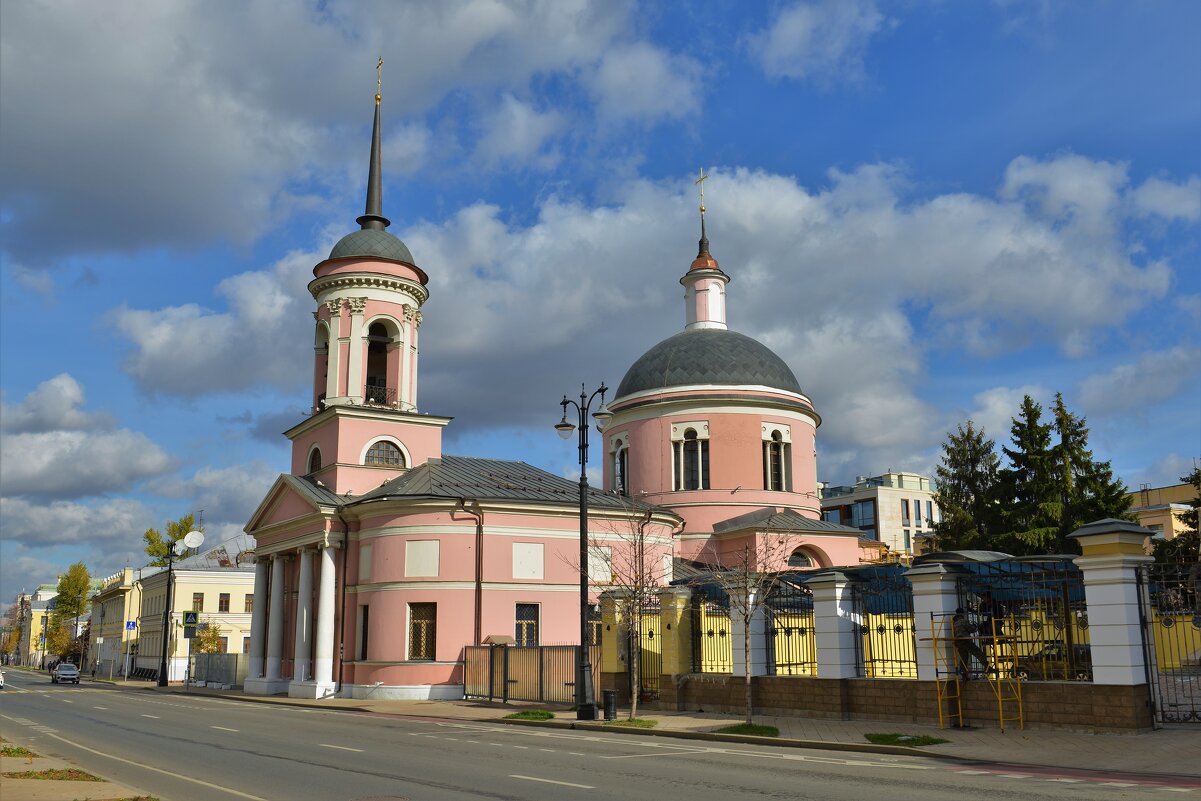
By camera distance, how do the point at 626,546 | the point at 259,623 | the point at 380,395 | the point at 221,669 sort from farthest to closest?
the point at 221,669 → the point at 259,623 → the point at 380,395 → the point at 626,546

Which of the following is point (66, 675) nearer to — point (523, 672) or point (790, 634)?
point (523, 672)

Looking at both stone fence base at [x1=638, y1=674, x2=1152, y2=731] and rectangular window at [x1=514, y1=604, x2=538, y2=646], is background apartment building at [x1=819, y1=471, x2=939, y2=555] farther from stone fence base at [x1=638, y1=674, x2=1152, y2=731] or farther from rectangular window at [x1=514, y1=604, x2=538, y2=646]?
stone fence base at [x1=638, y1=674, x2=1152, y2=731]

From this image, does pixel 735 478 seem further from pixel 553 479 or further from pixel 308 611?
pixel 308 611

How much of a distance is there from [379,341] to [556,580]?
41.7 ft

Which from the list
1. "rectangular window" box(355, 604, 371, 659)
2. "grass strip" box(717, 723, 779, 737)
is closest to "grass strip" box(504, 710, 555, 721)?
"grass strip" box(717, 723, 779, 737)

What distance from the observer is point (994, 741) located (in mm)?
17578

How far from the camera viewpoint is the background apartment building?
10525 centimetres

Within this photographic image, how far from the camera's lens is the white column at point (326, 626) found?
3597 centimetres

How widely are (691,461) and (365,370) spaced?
554 inches

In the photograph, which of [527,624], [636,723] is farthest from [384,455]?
[636,723]

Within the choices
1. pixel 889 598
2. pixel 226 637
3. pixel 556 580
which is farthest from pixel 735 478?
pixel 226 637

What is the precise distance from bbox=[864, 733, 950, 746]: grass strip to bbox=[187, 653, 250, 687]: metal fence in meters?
33.5

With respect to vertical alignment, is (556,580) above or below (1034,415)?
below

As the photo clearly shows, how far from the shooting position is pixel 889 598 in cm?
2431
